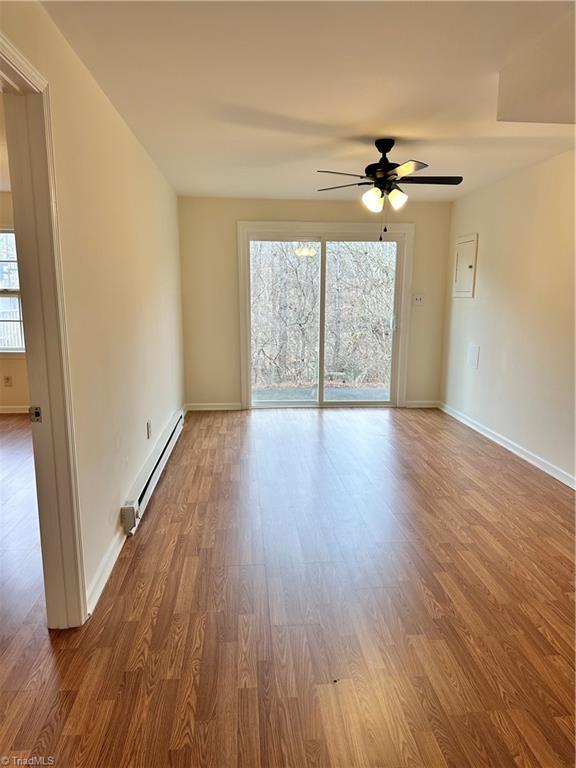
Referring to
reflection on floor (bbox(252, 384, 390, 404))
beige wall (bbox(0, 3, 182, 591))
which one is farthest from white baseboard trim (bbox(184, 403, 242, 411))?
beige wall (bbox(0, 3, 182, 591))

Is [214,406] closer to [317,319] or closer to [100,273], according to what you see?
[317,319]

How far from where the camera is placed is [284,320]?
5.29m

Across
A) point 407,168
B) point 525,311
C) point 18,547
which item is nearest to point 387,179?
point 407,168

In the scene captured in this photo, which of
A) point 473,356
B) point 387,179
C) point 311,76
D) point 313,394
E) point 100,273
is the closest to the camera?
point 311,76

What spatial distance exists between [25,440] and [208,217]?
120 inches

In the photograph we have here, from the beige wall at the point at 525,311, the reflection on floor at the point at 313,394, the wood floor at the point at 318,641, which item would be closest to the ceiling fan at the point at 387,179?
the beige wall at the point at 525,311

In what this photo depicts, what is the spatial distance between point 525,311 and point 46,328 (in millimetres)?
3692

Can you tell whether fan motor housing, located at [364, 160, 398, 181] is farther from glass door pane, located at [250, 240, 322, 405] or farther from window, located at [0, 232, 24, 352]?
window, located at [0, 232, 24, 352]

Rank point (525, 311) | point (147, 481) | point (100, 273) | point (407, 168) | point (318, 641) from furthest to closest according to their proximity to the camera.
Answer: point (525, 311) → point (147, 481) → point (407, 168) → point (100, 273) → point (318, 641)

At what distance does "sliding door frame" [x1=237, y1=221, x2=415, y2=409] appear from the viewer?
5062 mm

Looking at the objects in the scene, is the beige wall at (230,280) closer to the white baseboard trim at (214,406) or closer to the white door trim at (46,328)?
the white baseboard trim at (214,406)

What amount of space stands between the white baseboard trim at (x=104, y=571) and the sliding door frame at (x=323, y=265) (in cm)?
308

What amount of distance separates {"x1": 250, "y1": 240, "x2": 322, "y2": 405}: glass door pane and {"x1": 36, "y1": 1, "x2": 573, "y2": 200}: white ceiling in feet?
5.41

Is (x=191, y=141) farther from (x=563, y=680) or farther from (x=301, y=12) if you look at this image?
(x=563, y=680)
